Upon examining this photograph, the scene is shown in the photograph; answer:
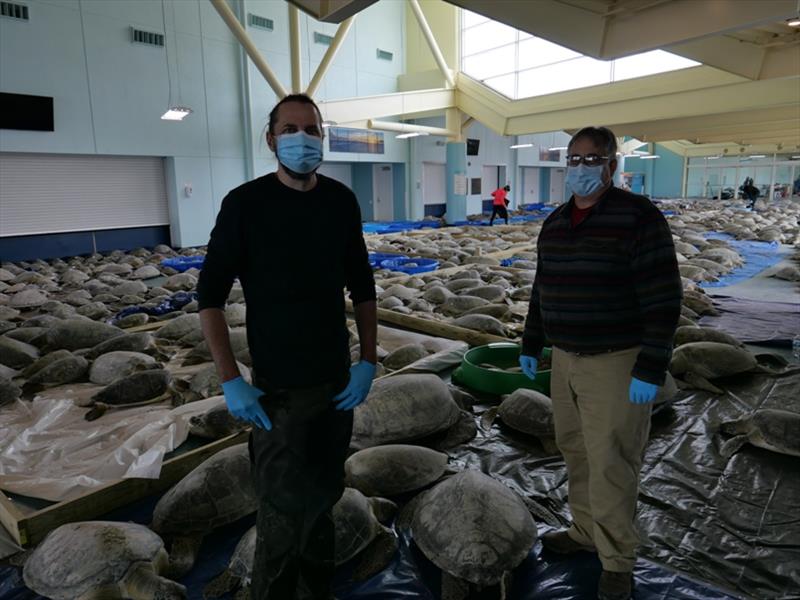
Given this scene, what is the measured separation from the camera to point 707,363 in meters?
3.96

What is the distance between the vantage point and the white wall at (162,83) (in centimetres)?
1136

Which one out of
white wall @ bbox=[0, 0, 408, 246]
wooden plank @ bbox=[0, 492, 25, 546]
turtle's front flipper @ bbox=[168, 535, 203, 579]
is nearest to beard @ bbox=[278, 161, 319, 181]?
turtle's front flipper @ bbox=[168, 535, 203, 579]

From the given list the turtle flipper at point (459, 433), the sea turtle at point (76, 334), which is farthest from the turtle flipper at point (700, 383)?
the sea turtle at point (76, 334)

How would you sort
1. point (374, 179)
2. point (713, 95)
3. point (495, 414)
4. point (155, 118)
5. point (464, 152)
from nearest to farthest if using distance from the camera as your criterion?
1. point (495, 414)
2. point (713, 95)
3. point (155, 118)
4. point (464, 152)
5. point (374, 179)

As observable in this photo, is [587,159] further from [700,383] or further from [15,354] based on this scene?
[15,354]

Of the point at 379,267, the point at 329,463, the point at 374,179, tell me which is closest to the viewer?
the point at 329,463

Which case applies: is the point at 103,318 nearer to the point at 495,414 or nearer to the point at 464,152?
the point at 495,414

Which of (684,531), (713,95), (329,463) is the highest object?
(713,95)

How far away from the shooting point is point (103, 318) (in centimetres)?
629

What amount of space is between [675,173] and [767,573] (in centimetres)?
4034

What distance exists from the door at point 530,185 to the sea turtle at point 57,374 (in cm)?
2688

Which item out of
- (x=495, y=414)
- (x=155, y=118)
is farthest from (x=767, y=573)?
(x=155, y=118)

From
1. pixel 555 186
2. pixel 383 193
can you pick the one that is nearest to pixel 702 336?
pixel 383 193

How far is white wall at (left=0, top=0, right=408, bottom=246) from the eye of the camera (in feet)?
37.3
